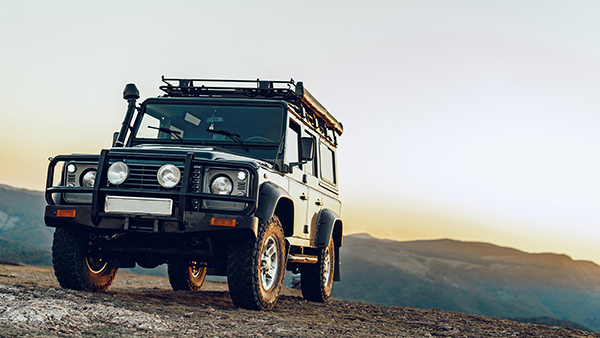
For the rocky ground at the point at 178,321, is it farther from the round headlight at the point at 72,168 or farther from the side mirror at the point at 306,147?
the side mirror at the point at 306,147

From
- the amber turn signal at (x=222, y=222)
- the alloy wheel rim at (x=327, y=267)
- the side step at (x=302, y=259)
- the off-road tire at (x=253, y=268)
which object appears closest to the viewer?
the amber turn signal at (x=222, y=222)

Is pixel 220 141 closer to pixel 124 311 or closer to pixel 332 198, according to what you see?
pixel 124 311

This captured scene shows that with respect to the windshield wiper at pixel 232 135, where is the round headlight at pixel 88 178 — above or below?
below

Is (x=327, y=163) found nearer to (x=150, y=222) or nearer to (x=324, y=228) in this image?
(x=324, y=228)

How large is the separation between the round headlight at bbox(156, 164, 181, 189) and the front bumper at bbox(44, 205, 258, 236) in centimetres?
33

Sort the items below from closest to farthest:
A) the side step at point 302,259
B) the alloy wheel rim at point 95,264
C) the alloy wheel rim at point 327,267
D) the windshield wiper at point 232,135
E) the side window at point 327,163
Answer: the alloy wheel rim at point 95,264
the windshield wiper at point 232,135
the side step at point 302,259
the side window at point 327,163
the alloy wheel rim at point 327,267

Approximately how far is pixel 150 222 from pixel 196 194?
561 mm

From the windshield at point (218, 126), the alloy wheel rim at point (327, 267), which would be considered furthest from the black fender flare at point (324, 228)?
the windshield at point (218, 126)

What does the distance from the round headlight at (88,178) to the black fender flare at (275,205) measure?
5.80 feet

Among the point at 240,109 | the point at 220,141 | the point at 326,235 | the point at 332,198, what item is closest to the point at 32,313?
the point at 220,141

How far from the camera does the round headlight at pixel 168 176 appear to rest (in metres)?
6.16

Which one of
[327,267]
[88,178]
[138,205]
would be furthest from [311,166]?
[88,178]

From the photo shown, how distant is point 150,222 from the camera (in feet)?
20.3

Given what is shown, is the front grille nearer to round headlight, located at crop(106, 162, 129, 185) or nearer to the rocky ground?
round headlight, located at crop(106, 162, 129, 185)
